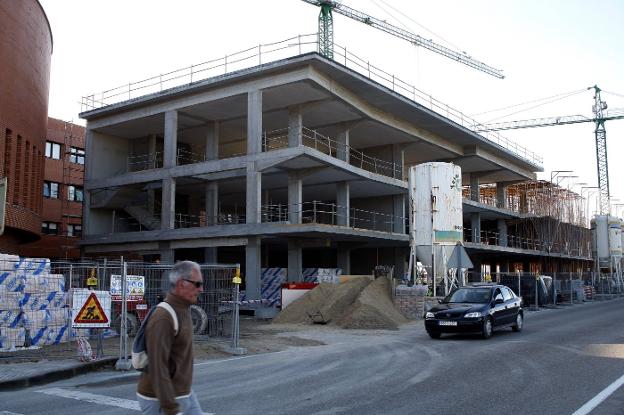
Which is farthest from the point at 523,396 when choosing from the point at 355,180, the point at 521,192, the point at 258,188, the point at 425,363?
the point at 521,192

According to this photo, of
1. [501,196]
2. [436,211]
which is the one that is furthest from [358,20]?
[436,211]

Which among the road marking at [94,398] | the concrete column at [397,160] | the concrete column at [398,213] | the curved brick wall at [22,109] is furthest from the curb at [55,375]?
the concrete column at [397,160]

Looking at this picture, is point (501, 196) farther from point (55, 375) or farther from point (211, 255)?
point (55, 375)

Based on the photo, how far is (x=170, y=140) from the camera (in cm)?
3384

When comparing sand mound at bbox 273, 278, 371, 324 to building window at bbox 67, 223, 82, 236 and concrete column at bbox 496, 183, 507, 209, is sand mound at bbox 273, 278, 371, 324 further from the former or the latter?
concrete column at bbox 496, 183, 507, 209

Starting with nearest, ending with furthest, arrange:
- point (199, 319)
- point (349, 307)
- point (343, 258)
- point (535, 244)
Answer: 1. point (199, 319)
2. point (349, 307)
3. point (343, 258)
4. point (535, 244)

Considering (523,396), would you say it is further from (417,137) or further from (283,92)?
(417,137)

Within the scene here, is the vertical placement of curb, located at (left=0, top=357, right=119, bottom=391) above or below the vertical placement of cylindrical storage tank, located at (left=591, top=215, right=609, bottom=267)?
below

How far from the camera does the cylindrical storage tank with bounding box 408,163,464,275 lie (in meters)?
25.4

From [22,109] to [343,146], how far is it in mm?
16597

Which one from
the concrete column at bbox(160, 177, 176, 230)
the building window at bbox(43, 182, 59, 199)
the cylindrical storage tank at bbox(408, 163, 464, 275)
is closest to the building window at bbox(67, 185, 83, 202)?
the building window at bbox(43, 182, 59, 199)

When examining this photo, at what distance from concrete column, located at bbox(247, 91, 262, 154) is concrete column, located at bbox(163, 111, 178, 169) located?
5.71 metres

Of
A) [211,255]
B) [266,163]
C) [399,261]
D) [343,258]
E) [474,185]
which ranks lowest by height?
[399,261]

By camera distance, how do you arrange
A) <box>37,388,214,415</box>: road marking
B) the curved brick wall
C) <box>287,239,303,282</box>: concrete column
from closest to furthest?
<box>37,388,214,415</box>: road marking < the curved brick wall < <box>287,239,303,282</box>: concrete column
